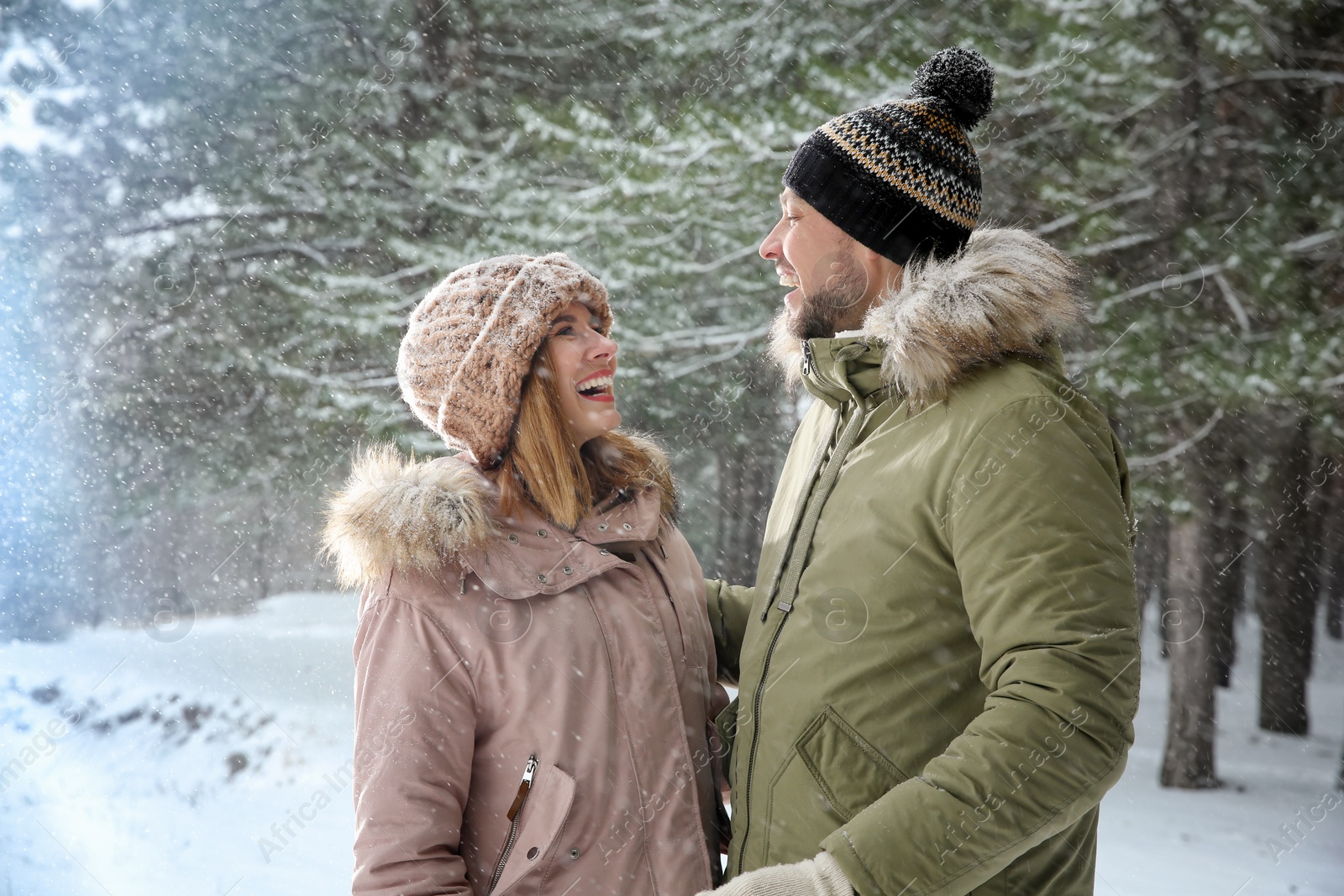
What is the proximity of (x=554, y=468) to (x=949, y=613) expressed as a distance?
890 millimetres

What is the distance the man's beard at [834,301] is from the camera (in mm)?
2088

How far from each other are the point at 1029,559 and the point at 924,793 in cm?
39

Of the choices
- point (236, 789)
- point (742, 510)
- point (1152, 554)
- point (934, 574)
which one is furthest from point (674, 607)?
point (1152, 554)

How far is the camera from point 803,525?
5.91 feet

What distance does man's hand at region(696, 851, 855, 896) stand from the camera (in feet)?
4.43

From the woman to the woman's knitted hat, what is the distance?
0.74 m

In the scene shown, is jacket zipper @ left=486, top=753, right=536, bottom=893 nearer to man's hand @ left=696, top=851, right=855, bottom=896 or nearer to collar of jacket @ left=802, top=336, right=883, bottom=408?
man's hand @ left=696, top=851, right=855, bottom=896

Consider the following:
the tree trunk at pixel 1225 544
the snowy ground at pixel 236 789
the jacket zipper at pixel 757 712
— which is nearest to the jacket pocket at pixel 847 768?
the jacket zipper at pixel 757 712

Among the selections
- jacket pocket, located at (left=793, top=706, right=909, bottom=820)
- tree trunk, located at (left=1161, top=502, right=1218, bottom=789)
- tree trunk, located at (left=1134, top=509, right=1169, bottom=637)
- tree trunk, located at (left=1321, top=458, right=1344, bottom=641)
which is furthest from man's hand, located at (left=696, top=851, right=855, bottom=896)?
tree trunk, located at (left=1321, top=458, right=1344, bottom=641)

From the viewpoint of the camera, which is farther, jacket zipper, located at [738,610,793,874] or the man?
jacket zipper, located at [738,610,793,874]

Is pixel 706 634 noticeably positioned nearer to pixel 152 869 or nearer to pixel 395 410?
pixel 395 410

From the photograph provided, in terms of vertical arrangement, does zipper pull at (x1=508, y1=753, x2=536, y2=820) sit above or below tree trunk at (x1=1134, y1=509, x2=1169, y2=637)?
above

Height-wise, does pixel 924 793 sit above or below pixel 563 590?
below

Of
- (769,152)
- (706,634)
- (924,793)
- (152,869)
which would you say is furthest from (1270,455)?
(152,869)
